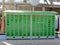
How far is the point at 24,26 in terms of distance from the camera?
15.3 meters

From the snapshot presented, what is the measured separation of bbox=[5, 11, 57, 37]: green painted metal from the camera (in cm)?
1525

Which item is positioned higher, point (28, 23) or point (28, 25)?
point (28, 23)

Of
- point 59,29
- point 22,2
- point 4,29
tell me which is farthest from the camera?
point 22,2

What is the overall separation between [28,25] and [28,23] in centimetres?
14

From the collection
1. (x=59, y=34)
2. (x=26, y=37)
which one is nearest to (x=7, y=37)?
(x=26, y=37)

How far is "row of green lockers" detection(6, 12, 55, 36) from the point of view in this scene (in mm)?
15266

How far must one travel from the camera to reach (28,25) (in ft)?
50.4

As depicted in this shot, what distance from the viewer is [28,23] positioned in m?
15.4

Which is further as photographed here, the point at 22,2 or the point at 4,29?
the point at 22,2

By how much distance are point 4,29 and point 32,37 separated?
2.30 metres

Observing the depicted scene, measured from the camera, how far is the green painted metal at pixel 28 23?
1525cm

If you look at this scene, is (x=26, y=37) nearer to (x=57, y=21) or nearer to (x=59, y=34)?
(x=59, y=34)

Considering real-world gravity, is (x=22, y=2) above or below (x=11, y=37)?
above

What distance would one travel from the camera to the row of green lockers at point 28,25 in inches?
601
